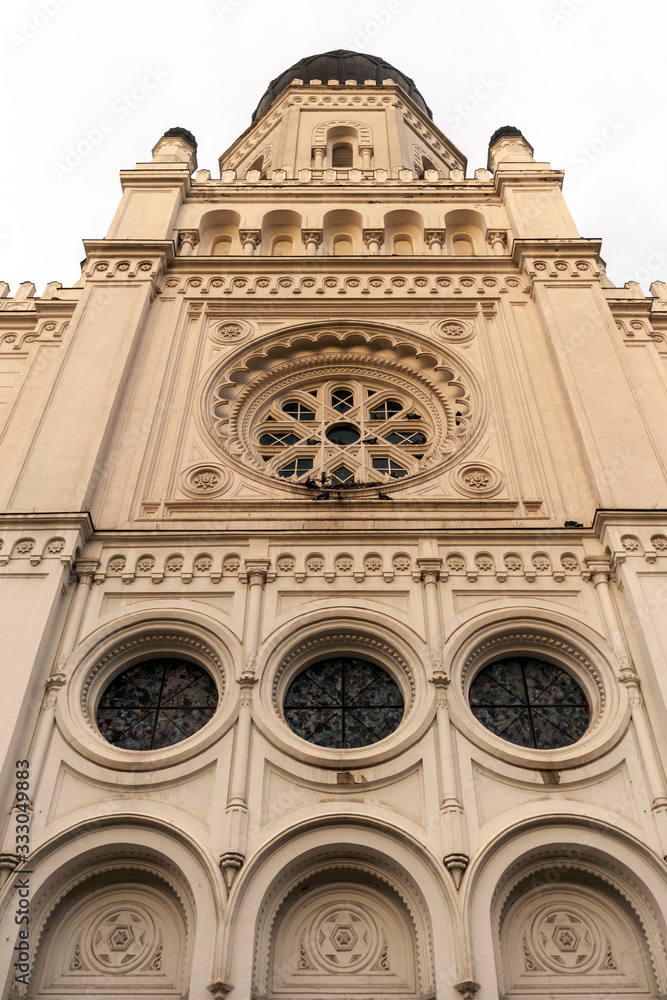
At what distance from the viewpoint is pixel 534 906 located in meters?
9.61

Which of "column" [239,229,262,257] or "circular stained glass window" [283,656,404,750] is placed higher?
"column" [239,229,262,257]

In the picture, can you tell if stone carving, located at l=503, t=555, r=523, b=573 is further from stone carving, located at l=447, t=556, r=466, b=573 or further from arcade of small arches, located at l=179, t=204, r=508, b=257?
arcade of small arches, located at l=179, t=204, r=508, b=257

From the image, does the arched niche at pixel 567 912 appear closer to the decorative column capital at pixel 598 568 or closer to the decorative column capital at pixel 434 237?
the decorative column capital at pixel 598 568

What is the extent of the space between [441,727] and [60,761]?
163 inches

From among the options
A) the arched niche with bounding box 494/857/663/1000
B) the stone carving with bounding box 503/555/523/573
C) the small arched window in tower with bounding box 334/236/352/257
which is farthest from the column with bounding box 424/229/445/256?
the arched niche with bounding box 494/857/663/1000

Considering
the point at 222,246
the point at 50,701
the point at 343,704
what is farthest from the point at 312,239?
the point at 50,701

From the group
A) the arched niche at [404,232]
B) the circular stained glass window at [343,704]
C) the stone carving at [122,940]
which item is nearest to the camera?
the stone carving at [122,940]

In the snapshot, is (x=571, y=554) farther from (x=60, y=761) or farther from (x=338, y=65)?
(x=338, y=65)

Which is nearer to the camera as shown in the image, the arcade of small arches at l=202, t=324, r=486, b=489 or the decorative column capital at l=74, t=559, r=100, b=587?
the decorative column capital at l=74, t=559, r=100, b=587

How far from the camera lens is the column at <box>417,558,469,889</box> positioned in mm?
9328

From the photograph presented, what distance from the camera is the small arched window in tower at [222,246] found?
65.7 feet

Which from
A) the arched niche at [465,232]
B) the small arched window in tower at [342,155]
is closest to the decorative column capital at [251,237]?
the arched niche at [465,232]

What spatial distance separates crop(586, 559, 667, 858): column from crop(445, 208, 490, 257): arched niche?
9.61m

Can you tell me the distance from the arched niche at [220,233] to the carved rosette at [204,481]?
7126 mm
